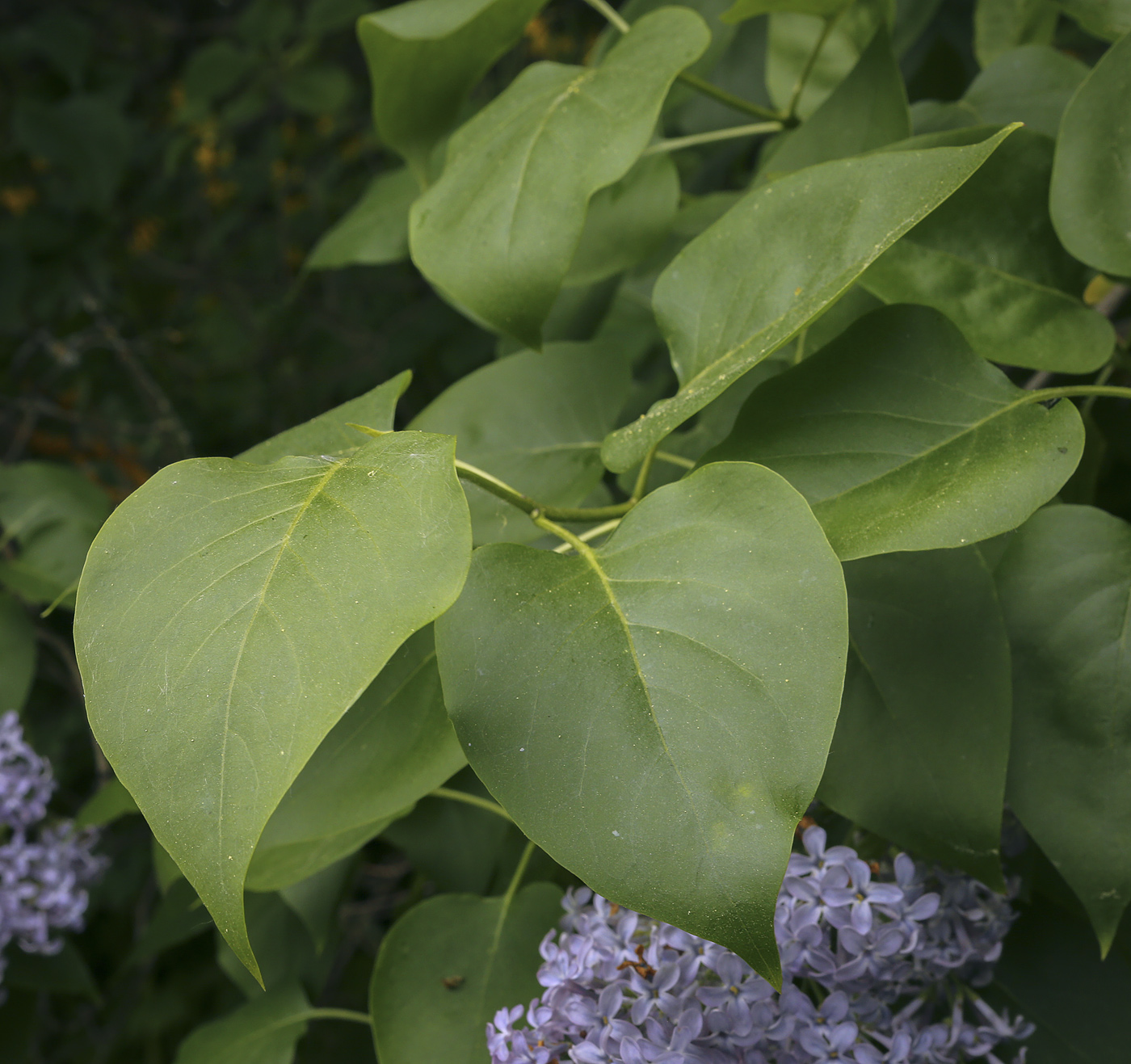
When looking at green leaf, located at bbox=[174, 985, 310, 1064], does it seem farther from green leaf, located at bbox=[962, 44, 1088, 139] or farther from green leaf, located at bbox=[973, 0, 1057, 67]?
green leaf, located at bbox=[973, 0, 1057, 67]

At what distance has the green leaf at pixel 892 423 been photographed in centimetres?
34

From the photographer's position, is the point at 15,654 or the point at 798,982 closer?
the point at 798,982

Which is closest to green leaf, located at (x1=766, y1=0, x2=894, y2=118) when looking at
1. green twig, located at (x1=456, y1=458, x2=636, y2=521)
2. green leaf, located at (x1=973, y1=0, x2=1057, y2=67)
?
green leaf, located at (x1=973, y1=0, x2=1057, y2=67)

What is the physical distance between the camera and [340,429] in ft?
1.37

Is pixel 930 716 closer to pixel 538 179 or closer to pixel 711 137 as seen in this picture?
pixel 538 179

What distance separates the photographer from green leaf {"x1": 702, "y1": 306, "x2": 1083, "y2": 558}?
0.34m

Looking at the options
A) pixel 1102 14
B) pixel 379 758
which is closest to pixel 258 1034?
pixel 379 758

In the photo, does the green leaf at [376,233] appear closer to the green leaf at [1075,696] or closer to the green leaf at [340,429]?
the green leaf at [340,429]

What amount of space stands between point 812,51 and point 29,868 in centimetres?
85

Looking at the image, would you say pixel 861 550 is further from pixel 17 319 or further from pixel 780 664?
pixel 17 319

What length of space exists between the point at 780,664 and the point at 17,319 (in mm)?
1669

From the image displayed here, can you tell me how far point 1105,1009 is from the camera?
16.6 inches

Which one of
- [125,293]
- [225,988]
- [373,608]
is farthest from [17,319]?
[373,608]

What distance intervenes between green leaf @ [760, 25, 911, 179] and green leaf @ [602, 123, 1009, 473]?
8cm
